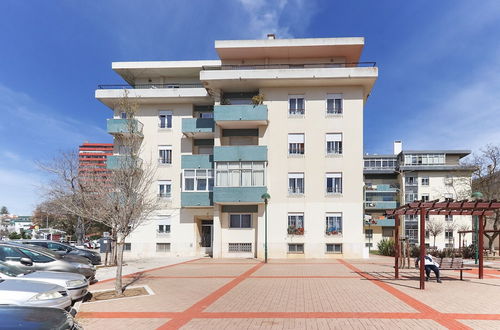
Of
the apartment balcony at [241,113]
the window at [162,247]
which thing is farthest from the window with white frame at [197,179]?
the window at [162,247]

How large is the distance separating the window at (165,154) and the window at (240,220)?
6979 mm

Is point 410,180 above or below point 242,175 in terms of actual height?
above

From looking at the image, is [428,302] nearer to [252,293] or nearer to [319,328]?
[319,328]

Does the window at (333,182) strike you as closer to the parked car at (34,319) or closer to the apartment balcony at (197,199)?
the apartment balcony at (197,199)

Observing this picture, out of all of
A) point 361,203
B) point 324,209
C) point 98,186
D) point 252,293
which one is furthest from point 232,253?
point 252,293

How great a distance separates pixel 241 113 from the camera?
87.4 ft

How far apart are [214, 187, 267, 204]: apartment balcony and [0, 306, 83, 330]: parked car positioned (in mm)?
20872

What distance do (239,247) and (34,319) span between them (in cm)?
2299

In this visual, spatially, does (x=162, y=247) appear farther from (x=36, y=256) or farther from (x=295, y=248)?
(x=36, y=256)

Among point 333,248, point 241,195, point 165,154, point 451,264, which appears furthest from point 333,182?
point 451,264

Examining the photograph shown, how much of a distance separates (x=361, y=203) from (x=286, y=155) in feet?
20.6

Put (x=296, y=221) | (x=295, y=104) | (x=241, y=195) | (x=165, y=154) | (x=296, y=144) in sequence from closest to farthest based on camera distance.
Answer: (x=241, y=195) < (x=296, y=221) < (x=296, y=144) < (x=295, y=104) < (x=165, y=154)

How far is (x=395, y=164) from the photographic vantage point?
59438 mm

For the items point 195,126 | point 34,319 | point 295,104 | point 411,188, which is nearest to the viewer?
point 34,319
